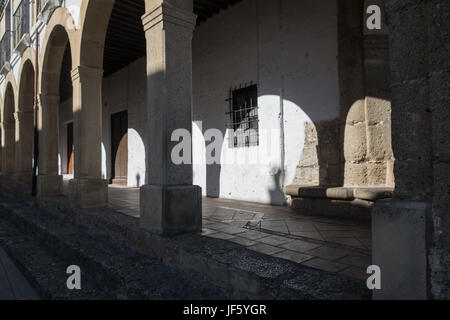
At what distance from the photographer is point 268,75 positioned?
18.1 ft

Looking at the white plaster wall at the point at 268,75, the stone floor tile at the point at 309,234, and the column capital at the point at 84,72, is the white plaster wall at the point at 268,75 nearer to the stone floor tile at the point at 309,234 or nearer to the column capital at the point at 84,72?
the stone floor tile at the point at 309,234

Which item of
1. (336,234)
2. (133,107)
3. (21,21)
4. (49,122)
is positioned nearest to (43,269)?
(336,234)

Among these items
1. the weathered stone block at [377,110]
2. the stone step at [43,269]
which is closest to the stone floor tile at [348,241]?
the weathered stone block at [377,110]

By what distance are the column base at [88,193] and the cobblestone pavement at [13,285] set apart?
3.65ft

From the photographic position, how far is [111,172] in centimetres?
1099

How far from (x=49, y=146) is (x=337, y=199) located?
19.0 feet

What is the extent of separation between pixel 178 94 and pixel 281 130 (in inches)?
109

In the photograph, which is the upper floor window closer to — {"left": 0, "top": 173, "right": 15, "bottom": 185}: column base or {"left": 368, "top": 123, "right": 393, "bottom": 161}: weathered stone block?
{"left": 0, "top": 173, "right": 15, "bottom": 185}: column base

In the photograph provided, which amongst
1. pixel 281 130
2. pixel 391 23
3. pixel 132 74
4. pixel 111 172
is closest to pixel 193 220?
pixel 391 23

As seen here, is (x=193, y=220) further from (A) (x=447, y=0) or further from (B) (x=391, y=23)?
(A) (x=447, y=0)

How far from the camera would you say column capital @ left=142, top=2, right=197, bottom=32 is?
2.79 metres

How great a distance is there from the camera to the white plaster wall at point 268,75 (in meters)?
4.72

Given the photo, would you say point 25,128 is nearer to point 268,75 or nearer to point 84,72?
point 84,72

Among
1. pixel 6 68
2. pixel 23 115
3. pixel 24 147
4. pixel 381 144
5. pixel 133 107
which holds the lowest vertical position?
pixel 381 144
